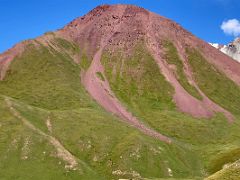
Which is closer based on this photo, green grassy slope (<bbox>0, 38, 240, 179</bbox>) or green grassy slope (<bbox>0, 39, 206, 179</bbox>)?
green grassy slope (<bbox>0, 39, 206, 179</bbox>)

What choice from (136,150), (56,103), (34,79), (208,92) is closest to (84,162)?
(136,150)

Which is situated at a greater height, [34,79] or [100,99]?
[34,79]

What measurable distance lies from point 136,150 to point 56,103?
4599 cm

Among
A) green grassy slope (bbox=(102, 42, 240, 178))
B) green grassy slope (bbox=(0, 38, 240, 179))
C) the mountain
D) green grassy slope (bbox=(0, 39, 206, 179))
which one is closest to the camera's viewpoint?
green grassy slope (bbox=(0, 39, 206, 179))

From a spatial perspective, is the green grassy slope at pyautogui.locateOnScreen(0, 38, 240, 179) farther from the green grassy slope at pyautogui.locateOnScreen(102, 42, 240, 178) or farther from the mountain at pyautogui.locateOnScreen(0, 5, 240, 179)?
the mountain at pyautogui.locateOnScreen(0, 5, 240, 179)

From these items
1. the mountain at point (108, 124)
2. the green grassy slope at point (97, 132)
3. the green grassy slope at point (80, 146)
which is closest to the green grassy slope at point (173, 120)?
the green grassy slope at point (97, 132)

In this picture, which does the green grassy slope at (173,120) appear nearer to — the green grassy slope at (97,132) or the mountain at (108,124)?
the green grassy slope at (97,132)

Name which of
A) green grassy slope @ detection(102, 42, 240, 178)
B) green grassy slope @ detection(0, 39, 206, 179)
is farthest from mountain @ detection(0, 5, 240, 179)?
green grassy slope @ detection(102, 42, 240, 178)

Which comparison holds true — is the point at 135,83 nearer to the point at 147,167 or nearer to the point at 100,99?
the point at 100,99

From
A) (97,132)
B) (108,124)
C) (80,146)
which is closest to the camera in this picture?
(80,146)

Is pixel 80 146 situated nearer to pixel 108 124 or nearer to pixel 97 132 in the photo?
pixel 97 132

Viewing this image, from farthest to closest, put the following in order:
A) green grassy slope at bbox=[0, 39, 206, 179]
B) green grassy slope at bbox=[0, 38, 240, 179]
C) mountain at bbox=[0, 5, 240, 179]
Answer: mountain at bbox=[0, 5, 240, 179], green grassy slope at bbox=[0, 38, 240, 179], green grassy slope at bbox=[0, 39, 206, 179]

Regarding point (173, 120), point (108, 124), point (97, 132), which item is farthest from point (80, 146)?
point (173, 120)

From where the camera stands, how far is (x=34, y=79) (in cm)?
17662
